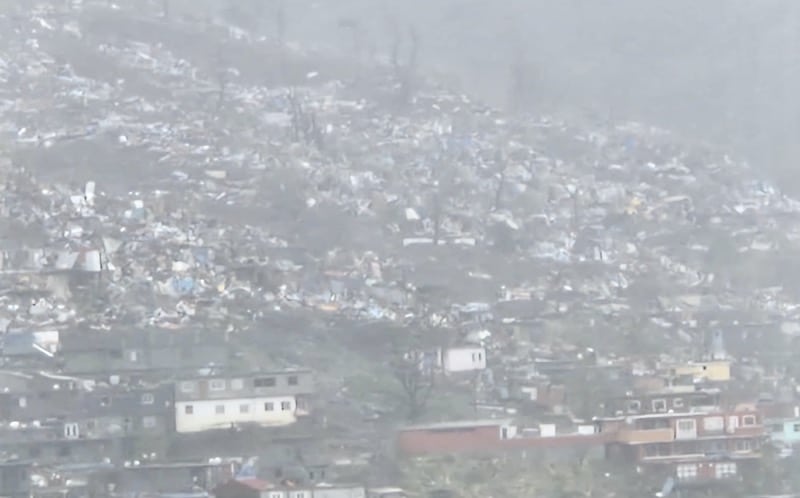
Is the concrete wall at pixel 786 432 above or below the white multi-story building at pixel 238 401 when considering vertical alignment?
below

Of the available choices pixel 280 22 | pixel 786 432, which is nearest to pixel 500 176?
pixel 280 22

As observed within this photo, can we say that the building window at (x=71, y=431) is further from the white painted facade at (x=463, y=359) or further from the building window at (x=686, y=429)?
the building window at (x=686, y=429)

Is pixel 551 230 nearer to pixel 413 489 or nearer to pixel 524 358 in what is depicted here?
pixel 524 358

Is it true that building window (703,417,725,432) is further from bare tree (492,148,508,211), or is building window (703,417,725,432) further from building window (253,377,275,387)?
bare tree (492,148,508,211)

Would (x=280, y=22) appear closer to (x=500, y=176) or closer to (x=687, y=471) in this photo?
(x=500, y=176)

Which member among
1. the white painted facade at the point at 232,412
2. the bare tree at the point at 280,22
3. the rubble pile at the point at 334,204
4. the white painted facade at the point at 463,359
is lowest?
the white painted facade at the point at 232,412

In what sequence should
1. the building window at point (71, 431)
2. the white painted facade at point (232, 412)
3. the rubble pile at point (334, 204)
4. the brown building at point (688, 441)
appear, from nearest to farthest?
the building window at point (71, 431)
the brown building at point (688, 441)
the white painted facade at point (232, 412)
the rubble pile at point (334, 204)

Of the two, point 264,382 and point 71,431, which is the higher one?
point 264,382

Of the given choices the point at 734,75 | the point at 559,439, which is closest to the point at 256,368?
the point at 559,439

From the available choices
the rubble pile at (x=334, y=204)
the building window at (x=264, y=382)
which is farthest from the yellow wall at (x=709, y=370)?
the building window at (x=264, y=382)
